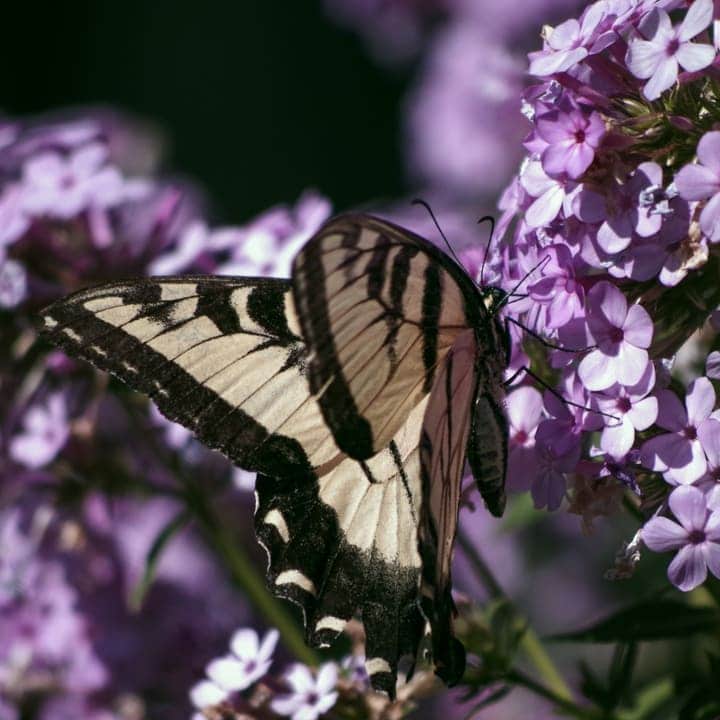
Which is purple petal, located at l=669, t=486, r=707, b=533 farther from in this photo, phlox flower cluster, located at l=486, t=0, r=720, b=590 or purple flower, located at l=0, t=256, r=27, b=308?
purple flower, located at l=0, t=256, r=27, b=308

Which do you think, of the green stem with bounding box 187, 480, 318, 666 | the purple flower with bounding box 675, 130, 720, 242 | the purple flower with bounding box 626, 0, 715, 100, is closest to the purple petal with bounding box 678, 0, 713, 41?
the purple flower with bounding box 626, 0, 715, 100

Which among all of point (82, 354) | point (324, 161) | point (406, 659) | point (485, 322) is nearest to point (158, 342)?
point (82, 354)

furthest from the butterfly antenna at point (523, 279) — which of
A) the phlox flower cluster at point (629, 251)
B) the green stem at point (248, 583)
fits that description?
the green stem at point (248, 583)

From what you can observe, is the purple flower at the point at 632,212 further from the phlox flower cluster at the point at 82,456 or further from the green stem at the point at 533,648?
the phlox flower cluster at the point at 82,456

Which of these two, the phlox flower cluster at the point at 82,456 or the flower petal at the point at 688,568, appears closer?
the flower petal at the point at 688,568

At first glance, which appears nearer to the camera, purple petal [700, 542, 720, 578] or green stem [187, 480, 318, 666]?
purple petal [700, 542, 720, 578]

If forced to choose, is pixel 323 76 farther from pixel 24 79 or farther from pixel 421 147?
pixel 421 147
